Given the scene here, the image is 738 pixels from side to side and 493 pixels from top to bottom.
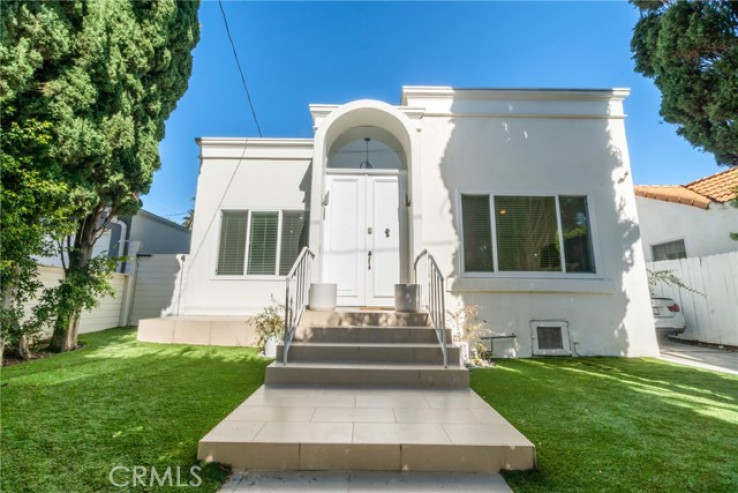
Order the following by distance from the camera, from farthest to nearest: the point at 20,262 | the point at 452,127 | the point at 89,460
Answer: the point at 452,127, the point at 20,262, the point at 89,460

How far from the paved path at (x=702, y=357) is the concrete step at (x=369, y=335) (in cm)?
450

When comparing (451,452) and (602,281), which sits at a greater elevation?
(602,281)

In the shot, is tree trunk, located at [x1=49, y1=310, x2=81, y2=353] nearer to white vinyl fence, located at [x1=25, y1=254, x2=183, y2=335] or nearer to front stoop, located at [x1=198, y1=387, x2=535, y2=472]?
white vinyl fence, located at [x1=25, y1=254, x2=183, y2=335]

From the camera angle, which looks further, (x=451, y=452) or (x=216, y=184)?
(x=216, y=184)

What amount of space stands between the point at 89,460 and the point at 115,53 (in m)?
5.33

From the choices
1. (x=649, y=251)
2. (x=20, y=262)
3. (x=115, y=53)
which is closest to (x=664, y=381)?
(x=649, y=251)

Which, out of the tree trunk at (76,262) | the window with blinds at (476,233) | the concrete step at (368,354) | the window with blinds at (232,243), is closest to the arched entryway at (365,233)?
the window with blinds at (476,233)

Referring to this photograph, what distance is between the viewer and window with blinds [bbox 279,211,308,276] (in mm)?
6691

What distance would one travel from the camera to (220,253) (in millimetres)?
6758

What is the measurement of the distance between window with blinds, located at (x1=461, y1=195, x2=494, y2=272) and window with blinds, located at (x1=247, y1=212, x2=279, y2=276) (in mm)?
4004

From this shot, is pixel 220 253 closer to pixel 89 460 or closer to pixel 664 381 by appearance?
pixel 89 460

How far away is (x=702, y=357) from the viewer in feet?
18.1

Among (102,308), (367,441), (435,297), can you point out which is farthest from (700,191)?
(102,308)

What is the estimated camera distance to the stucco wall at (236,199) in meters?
6.57
